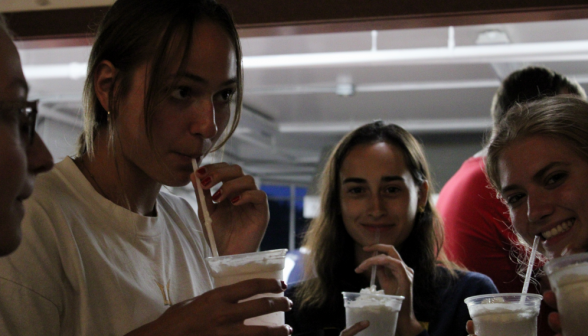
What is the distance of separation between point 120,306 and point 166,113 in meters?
0.43

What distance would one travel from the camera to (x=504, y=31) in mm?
4777

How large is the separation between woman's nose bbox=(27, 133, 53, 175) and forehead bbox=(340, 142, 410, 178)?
143 centimetres

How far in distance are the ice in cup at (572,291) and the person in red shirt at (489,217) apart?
1149 millimetres

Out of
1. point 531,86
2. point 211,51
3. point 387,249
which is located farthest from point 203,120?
point 531,86

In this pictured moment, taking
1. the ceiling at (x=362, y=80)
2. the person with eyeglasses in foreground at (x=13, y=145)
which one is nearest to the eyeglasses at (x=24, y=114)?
the person with eyeglasses in foreground at (x=13, y=145)

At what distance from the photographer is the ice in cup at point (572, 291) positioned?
1080mm

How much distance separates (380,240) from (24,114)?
1508 mm

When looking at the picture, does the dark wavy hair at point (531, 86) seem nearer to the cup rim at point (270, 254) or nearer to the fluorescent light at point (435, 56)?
the fluorescent light at point (435, 56)

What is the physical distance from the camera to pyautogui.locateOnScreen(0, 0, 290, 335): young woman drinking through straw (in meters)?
1.10

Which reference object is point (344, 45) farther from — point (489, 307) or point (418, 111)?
point (489, 307)

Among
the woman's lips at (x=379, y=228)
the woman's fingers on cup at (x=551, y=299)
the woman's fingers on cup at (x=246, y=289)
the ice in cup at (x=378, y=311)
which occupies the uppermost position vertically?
the woman's fingers on cup at (x=246, y=289)

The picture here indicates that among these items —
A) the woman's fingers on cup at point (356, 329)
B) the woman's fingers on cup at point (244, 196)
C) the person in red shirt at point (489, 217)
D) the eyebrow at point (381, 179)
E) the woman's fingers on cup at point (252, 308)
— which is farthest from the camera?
the person in red shirt at point (489, 217)

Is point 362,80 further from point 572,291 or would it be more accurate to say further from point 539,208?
point 572,291

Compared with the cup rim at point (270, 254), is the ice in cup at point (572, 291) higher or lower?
lower
